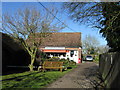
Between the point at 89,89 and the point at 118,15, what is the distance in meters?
4.17

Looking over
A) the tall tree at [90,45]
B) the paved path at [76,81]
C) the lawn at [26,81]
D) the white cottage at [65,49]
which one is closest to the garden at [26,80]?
the lawn at [26,81]

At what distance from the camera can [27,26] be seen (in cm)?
1137

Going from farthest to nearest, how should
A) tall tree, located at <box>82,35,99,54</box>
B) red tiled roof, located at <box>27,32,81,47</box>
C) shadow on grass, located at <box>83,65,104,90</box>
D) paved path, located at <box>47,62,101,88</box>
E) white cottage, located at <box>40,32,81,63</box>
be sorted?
tall tree, located at <box>82,35,99,54</box> < red tiled roof, located at <box>27,32,81,47</box> < white cottage, located at <box>40,32,81,63</box> < shadow on grass, located at <box>83,65,104,90</box> < paved path, located at <box>47,62,101,88</box>

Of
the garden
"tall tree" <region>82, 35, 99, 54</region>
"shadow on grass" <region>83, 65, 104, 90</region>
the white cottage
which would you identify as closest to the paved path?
"shadow on grass" <region>83, 65, 104, 90</region>

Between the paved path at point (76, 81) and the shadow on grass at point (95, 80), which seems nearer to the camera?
the paved path at point (76, 81)

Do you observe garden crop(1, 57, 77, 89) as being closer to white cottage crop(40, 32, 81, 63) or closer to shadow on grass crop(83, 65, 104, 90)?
shadow on grass crop(83, 65, 104, 90)

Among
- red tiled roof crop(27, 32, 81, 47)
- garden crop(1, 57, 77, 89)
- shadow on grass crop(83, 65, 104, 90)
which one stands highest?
red tiled roof crop(27, 32, 81, 47)

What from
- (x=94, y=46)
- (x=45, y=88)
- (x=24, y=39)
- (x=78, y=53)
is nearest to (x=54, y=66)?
(x=24, y=39)

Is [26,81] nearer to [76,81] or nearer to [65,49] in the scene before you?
[76,81]

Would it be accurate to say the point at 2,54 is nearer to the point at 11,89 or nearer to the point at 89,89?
the point at 11,89

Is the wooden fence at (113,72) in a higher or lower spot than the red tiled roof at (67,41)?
lower

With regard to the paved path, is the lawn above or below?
above

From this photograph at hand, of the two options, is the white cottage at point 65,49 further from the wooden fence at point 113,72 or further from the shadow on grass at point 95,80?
the wooden fence at point 113,72

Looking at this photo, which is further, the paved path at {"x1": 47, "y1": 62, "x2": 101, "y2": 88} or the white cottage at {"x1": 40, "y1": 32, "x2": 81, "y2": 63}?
the white cottage at {"x1": 40, "y1": 32, "x2": 81, "y2": 63}
